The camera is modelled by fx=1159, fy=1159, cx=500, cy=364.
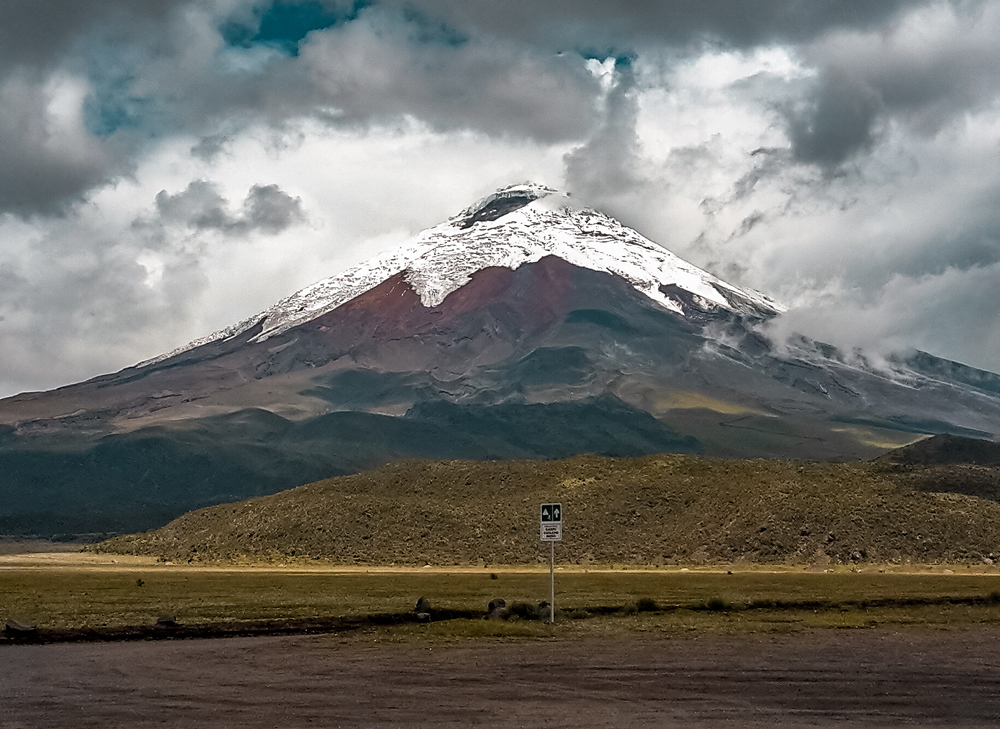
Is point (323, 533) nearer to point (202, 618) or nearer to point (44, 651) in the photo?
point (202, 618)

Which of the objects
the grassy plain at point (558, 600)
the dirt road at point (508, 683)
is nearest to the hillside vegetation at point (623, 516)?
the grassy plain at point (558, 600)

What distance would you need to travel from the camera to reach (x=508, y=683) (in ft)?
66.6

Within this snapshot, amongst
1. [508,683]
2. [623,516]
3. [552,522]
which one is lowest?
[508,683]

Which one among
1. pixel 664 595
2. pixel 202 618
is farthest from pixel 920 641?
pixel 202 618

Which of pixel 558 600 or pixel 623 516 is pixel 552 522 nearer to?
pixel 558 600

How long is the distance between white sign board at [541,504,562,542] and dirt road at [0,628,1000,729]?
314cm

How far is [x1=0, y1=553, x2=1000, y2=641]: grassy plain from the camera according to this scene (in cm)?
3077

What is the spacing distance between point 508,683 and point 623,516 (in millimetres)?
70788

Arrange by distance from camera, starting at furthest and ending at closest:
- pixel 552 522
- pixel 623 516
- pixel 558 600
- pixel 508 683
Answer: pixel 623 516 → pixel 558 600 → pixel 552 522 → pixel 508 683

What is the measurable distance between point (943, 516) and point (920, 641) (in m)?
55.1

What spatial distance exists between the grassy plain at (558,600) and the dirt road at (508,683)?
3.58m

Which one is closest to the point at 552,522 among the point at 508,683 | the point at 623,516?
the point at 508,683

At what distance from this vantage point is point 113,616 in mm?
33625

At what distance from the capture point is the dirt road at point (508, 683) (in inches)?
680
